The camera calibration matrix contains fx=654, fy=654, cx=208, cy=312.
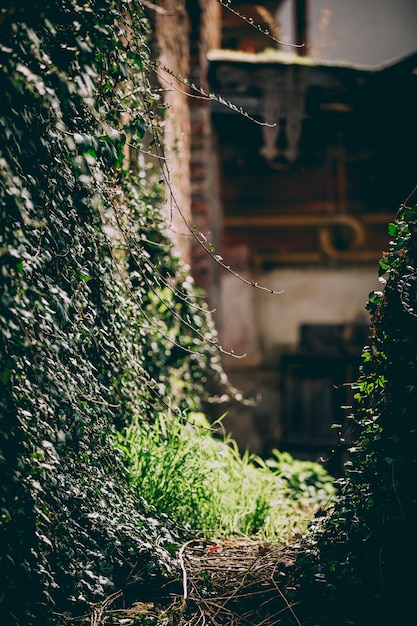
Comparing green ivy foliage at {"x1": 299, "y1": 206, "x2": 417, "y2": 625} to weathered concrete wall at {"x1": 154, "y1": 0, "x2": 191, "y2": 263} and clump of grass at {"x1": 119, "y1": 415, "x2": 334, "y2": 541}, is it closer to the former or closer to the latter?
clump of grass at {"x1": 119, "y1": 415, "x2": 334, "y2": 541}

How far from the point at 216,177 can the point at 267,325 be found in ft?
5.55

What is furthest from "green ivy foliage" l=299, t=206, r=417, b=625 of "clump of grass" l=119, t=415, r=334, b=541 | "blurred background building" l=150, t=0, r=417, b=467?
"blurred background building" l=150, t=0, r=417, b=467

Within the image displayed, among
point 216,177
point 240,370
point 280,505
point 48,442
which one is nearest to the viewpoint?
point 48,442

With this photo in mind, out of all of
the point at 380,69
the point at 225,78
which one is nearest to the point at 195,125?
the point at 225,78

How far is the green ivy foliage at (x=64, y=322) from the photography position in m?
1.82

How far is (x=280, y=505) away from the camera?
11.7 ft

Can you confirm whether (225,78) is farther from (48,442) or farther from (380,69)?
(48,442)

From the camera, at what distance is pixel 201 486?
298 centimetres

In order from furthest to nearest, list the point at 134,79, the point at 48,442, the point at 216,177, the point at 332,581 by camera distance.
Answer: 1. the point at 216,177
2. the point at 134,79
3. the point at 332,581
4. the point at 48,442

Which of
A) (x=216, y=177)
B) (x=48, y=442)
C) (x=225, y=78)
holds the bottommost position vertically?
(x=48, y=442)

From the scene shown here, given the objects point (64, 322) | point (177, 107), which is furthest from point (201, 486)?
point (177, 107)

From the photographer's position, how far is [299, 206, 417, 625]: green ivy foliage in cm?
217

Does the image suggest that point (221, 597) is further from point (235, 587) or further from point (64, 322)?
point (64, 322)

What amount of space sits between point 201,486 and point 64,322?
1215mm
